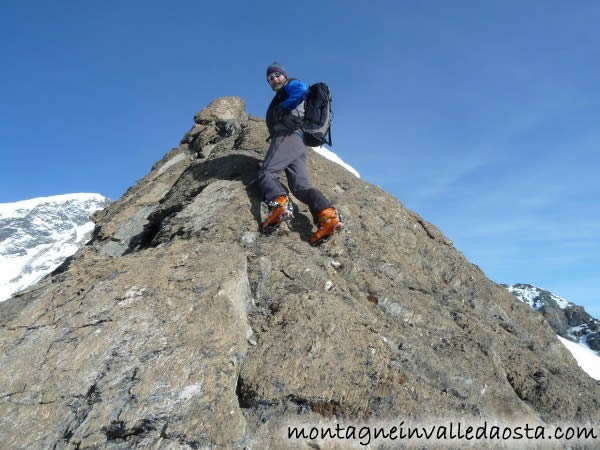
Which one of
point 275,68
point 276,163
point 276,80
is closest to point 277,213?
point 276,163

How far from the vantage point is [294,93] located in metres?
10.3

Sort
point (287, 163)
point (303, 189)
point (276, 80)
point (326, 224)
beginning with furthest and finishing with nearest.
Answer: point (276, 80), point (287, 163), point (303, 189), point (326, 224)

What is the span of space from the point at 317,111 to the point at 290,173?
1602 millimetres

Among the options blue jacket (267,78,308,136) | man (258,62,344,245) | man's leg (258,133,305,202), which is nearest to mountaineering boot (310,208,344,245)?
man (258,62,344,245)

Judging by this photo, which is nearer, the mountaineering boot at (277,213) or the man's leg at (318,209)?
the mountaineering boot at (277,213)

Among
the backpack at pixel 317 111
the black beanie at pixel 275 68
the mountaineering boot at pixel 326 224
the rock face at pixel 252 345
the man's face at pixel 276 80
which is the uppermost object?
the black beanie at pixel 275 68

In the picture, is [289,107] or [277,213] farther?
[289,107]

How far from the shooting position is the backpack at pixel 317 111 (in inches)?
404

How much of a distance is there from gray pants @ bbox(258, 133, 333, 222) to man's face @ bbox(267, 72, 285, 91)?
4.60 ft

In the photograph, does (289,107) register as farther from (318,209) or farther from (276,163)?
(318,209)

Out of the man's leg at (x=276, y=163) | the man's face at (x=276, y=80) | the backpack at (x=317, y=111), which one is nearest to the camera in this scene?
the man's leg at (x=276, y=163)

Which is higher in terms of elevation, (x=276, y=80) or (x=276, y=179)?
(x=276, y=80)

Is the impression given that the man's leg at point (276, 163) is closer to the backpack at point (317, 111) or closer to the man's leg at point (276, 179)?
→ the man's leg at point (276, 179)

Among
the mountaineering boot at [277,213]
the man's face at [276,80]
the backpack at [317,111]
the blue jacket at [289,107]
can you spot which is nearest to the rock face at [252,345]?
the mountaineering boot at [277,213]
